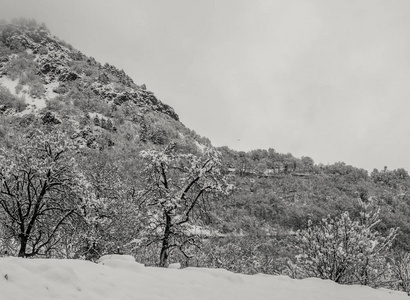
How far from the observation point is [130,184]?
3091 centimetres

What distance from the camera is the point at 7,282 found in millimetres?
4414

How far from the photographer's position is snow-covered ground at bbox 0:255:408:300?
4.71 m

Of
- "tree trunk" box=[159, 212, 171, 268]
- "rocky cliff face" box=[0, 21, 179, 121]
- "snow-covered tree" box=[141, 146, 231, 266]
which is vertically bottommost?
"tree trunk" box=[159, 212, 171, 268]

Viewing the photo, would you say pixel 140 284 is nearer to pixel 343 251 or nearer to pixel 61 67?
pixel 343 251

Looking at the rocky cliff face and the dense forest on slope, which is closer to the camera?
the dense forest on slope

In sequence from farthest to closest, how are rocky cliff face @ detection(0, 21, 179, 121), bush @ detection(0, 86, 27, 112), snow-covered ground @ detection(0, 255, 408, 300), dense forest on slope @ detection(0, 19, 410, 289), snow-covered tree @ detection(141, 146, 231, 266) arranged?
rocky cliff face @ detection(0, 21, 179, 121)
bush @ detection(0, 86, 27, 112)
snow-covered tree @ detection(141, 146, 231, 266)
dense forest on slope @ detection(0, 19, 410, 289)
snow-covered ground @ detection(0, 255, 408, 300)

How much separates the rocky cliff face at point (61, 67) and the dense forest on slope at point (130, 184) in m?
0.70

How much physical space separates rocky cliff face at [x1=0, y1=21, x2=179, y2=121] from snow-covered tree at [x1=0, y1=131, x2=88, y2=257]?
462 feet

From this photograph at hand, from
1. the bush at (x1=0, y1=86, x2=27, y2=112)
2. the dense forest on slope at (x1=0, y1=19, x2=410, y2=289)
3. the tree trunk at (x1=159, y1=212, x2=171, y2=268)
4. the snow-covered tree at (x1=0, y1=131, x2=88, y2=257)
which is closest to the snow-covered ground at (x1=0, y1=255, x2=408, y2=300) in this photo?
the dense forest on slope at (x1=0, y1=19, x2=410, y2=289)

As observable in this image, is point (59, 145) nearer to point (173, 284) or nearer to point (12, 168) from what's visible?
point (12, 168)

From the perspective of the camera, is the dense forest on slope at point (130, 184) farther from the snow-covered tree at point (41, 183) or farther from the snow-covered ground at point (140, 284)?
the snow-covered ground at point (140, 284)

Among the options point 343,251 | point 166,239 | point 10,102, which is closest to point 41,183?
point 166,239

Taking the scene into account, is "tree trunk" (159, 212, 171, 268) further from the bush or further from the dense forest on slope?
the bush

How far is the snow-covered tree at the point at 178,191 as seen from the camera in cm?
1488
